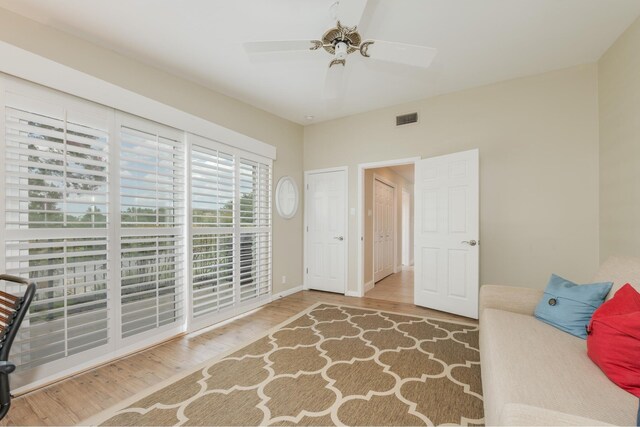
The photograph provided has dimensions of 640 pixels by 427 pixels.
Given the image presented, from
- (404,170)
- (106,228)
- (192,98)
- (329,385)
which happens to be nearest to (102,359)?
(106,228)

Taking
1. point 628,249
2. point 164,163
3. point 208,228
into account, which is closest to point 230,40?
point 164,163

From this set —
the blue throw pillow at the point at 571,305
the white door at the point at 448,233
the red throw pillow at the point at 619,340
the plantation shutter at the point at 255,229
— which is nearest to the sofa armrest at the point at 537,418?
the red throw pillow at the point at 619,340

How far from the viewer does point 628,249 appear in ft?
7.76

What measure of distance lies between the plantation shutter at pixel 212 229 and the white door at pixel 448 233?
244 centimetres

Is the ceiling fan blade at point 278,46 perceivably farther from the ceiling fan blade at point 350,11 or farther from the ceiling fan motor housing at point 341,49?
the ceiling fan blade at point 350,11

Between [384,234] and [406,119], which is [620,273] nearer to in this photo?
[406,119]

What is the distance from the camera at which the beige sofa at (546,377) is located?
0.93 meters

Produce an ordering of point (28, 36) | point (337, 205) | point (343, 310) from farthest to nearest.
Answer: point (337, 205)
point (343, 310)
point (28, 36)

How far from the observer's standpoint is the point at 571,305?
1757 millimetres

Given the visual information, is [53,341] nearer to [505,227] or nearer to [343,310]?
[343,310]

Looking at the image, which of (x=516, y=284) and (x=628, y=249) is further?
(x=516, y=284)

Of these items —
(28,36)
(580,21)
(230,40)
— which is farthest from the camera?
(230,40)

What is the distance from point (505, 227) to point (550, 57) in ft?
5.89

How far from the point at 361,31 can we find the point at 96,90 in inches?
88.8
